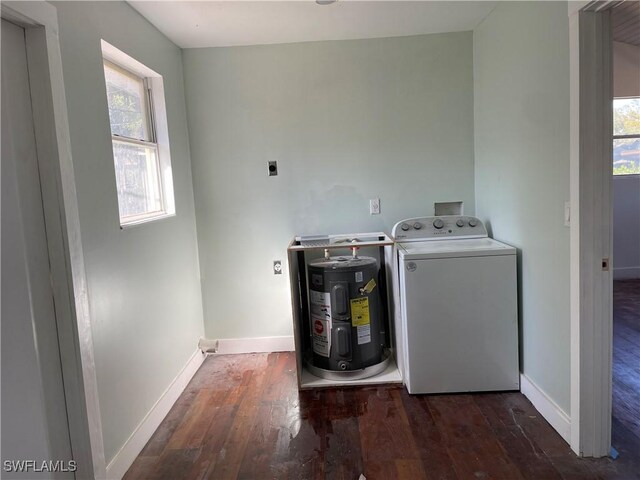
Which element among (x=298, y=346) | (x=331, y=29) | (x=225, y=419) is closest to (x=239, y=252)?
(x=298, y=346)

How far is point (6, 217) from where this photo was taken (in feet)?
4.96

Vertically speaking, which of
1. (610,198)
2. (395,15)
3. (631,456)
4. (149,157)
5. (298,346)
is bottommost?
(631,456)

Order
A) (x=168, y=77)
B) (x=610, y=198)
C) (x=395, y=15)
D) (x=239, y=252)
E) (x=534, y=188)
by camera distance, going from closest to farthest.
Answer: (x=610, y=198) < (x=534, y=188) < (x=395, y=15) < (x=168, y=77) < (x=239, y=252)

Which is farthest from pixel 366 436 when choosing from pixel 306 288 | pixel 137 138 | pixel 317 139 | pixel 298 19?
pixel 298 19

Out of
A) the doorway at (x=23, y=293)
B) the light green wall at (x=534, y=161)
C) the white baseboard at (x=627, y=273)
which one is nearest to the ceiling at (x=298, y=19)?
the light green wall at (x=534, y=161)

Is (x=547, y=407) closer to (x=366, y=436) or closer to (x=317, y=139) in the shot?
(x=366, y=436)

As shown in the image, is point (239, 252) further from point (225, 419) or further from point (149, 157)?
point (225, 419)

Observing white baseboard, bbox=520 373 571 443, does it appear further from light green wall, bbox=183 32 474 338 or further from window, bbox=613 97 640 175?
window, bbox=613 97 640 175

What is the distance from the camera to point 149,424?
2316mm

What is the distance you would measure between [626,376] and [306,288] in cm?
212

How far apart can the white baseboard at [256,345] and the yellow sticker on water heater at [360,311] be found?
818mm

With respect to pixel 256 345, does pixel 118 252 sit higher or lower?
higher

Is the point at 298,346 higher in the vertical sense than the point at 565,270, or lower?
lower

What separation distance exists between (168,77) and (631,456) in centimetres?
331
